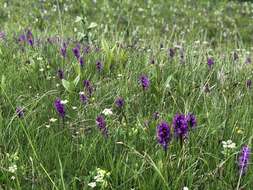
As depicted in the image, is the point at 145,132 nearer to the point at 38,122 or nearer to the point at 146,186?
the point at 146,186

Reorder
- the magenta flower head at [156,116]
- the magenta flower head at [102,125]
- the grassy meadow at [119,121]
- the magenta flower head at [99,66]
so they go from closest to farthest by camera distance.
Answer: the grassy meadow at [119,121]
the magenta flower head at [102,125]
the magenta flower head at [156,116]
the magenta flower head at [99,66]

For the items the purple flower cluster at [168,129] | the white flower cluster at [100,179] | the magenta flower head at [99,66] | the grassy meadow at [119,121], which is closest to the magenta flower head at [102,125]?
the grassy meadow at [119,121]

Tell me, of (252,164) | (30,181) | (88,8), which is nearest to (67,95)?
(30,181)

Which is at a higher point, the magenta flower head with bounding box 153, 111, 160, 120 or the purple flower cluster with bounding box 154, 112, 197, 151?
the purple flower cluster with bounding box 154, 112, 197, 151

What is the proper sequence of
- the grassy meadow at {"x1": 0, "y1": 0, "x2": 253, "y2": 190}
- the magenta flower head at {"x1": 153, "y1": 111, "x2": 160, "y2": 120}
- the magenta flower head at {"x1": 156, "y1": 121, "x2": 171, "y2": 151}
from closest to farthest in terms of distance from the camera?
the magenta flower head at {"x1": 156, "y1": 121, "x2": 171, "y2": 151}, the grassy meadow at {"x1": 0, "y1": 0, "x2": 253, "y2": 190}, the magenta flower head at {"x1": 153, "y1": 111, "x2": 160, "y2": 120}

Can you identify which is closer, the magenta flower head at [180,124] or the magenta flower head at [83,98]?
the magenta flower head at [180,124]

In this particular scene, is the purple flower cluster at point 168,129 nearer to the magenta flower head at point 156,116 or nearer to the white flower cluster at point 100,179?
the white flower cluster at point 100,179

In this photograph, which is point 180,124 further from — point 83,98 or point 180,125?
point 83,98

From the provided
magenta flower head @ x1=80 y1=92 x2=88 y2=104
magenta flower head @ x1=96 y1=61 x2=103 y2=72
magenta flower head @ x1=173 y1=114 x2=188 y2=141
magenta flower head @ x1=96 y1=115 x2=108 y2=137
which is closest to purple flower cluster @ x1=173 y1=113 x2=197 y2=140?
magenta flower head @ x1=173 y1=114 x2=188 y2=141

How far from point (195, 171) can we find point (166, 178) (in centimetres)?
24

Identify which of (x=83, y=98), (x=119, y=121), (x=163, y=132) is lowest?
(x=119, y=121)

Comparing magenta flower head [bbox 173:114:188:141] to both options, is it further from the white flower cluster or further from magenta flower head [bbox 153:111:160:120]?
magenta flower head [bbox 153:111:160:120]

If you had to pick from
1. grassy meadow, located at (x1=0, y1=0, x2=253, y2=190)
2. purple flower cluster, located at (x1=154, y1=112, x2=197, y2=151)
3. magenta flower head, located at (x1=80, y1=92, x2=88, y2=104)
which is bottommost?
grassy meadow, located at (x1=0, y1=0, x2=253, y2=190)

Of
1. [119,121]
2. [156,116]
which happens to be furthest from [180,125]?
[119,121]
